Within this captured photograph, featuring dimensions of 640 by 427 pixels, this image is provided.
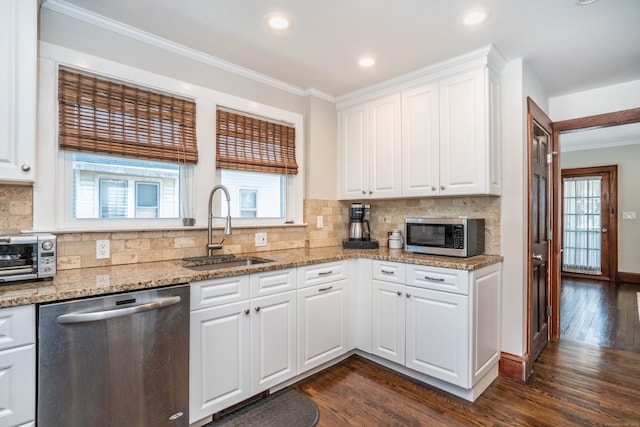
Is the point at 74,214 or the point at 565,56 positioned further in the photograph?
the point at 565,56

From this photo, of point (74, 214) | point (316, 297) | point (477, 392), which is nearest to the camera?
point (74, 214)

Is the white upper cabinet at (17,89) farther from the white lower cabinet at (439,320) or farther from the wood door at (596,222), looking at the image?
the wood door at (596,222)

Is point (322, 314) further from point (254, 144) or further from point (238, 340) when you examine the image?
point (254, 144)

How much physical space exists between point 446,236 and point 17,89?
2.74m

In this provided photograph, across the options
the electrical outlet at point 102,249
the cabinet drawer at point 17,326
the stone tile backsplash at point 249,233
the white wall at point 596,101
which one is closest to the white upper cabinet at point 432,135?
the stone tile backsplash at point 249,233

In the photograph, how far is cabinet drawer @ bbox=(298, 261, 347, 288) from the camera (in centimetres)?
242

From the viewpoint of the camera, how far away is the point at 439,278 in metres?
2.33

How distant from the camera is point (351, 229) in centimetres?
341

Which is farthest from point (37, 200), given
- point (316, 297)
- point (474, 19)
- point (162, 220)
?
point (474, 19)

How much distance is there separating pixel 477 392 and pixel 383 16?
8.39ft

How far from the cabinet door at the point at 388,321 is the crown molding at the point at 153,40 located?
2.00 meters

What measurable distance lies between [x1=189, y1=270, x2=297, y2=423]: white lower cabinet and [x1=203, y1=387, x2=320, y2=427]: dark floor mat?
102 millimetres

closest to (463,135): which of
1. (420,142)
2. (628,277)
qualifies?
(420,142)

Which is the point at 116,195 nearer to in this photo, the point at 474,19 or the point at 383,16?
the point at 383,16
